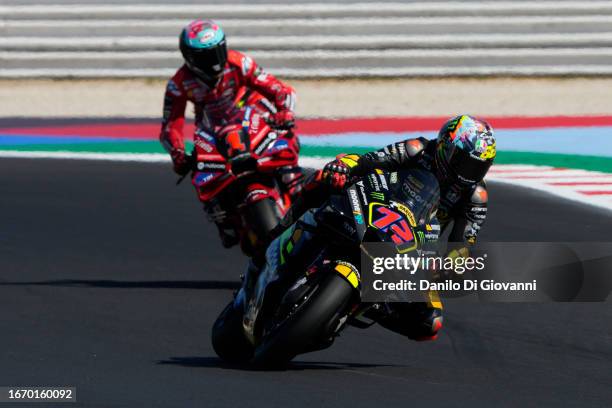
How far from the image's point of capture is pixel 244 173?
31.6 feet

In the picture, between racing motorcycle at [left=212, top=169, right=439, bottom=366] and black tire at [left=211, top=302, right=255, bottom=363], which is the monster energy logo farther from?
black tire at [left=211, top=302, right=255, bottom=363]

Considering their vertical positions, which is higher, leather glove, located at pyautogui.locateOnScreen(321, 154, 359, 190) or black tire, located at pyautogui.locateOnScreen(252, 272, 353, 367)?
leather glove, located at pyautogui.locateOnScreen(321, 154, 359, 190)

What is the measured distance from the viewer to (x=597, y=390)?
21.1 feet

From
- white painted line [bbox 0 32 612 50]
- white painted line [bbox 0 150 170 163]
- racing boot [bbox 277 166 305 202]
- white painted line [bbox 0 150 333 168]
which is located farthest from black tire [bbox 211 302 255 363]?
white painted line [bbox 0 32 612 50]

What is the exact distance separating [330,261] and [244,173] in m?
3.77

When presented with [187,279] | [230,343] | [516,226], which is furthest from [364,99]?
[230,343]

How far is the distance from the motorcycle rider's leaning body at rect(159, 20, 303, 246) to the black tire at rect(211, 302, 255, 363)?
301cm

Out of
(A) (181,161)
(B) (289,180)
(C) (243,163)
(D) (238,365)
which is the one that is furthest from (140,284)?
(D) (238,365)

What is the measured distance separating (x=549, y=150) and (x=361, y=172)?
9.88m

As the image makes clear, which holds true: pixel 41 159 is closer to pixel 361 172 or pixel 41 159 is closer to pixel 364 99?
pixel 364 99

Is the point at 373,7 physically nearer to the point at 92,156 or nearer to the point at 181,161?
the point at 92,156

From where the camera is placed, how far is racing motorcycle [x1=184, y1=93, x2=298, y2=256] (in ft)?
31.3

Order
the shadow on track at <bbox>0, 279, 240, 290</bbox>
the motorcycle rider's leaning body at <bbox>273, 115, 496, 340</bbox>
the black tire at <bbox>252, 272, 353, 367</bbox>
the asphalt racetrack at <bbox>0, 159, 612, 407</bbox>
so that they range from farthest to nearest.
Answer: the shadow on track at <bbox>0, 279, 240, 290</bbox>
the motorcycle rider's leaning body at <bbox>273, 115, 496, 340</bbox>
the asphalt racetrack at <bbox>0, 159, 612, 407</bbox>
the black tire at <bbox>252, 272, 353, 367</bbox>

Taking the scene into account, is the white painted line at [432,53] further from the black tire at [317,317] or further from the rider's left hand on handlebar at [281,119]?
the black tire at [317,317]
